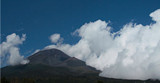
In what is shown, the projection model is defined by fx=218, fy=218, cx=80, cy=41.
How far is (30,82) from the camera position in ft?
654

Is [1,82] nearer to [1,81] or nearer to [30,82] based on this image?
[1,81]

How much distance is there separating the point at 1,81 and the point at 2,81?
0.75m

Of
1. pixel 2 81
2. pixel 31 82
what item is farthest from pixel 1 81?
pixel 31 82

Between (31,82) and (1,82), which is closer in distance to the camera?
(1,82)

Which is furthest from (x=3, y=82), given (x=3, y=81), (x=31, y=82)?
(x=31, y=82)

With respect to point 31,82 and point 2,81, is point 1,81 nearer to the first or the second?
point 2,81

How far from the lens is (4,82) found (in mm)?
136375

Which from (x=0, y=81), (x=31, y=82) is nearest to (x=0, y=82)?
(x=0, y=81)

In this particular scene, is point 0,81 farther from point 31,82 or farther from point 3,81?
point 31,82

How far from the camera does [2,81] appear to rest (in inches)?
5344

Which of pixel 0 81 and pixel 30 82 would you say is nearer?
pixel 0 81

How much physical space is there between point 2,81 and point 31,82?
2499 inches

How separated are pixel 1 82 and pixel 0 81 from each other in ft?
5.72

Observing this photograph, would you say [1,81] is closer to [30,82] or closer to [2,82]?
[2,82]
